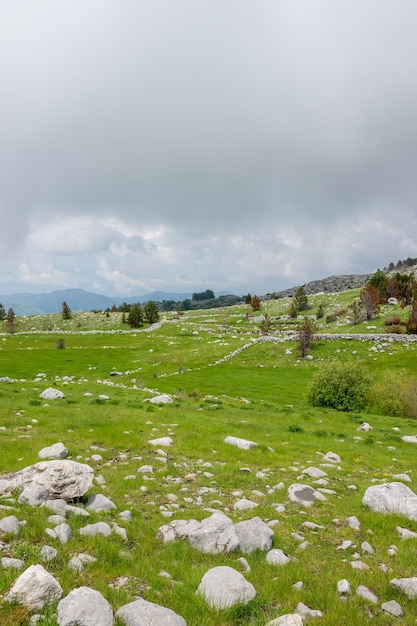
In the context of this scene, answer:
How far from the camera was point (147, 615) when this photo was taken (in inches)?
190

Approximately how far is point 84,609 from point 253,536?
346cm

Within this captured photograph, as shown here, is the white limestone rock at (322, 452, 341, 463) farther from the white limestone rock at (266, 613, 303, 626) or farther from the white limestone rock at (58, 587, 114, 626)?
the white limestone rock at (58, 587, 114, 626)

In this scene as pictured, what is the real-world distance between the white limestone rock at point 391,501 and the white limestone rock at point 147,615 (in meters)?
6.26

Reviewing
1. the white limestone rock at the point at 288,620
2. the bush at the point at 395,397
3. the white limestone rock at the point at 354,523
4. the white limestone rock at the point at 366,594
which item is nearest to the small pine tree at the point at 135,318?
the bush at the point at 395,397

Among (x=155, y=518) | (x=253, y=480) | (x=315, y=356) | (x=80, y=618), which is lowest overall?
(x=315, y=356)

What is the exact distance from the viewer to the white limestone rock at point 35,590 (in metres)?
4.82

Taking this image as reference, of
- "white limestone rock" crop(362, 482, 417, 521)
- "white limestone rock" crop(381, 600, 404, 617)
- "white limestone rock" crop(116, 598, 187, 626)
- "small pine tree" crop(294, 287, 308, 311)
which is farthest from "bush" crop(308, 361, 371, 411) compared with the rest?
"small pine tree" crop(294, 287, 308, 311)

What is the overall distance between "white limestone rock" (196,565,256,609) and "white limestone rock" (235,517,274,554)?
1.20 meters

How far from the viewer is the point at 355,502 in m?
9.55

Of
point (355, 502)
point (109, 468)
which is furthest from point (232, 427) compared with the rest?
point (355, 502)

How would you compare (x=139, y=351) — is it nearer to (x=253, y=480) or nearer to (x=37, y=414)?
(x=37, y=414)

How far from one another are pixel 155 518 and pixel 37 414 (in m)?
13.4

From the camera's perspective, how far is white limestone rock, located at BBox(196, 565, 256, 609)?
17.4 feet

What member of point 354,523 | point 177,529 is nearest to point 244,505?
point 177,529
